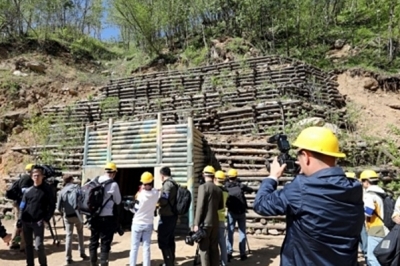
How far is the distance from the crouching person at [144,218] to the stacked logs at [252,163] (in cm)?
488

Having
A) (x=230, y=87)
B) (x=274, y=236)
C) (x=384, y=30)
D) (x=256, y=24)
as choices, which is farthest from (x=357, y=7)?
(x=274, y=236)

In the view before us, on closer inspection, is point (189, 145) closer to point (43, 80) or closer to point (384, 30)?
point (43, 80)

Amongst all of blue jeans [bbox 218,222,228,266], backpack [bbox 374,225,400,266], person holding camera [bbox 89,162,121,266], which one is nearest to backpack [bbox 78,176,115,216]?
person holding camera [bbox 89,162,121,266]

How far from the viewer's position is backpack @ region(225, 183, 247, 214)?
25.5 ft

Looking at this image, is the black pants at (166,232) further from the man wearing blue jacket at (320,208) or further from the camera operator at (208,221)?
the man wearing blue jacket at (320,208)

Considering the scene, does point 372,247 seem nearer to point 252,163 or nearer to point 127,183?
point 252,163

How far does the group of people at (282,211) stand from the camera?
2414mm

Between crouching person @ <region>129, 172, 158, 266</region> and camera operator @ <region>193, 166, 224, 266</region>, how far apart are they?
83 centimetres

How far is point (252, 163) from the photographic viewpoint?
12.1m

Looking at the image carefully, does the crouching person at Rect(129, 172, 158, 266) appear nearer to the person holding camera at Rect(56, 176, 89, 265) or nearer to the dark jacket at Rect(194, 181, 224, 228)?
the dark jacket at Rect(194, 181, 224, 228)

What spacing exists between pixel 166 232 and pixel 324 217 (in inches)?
171

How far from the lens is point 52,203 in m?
6.34

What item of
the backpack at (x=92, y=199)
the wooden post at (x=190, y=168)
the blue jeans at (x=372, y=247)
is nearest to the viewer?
the blue jeans at (x=372, y=247)

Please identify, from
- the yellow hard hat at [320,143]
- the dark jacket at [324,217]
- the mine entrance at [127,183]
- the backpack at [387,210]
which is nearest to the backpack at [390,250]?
the backpack at [387,210]
